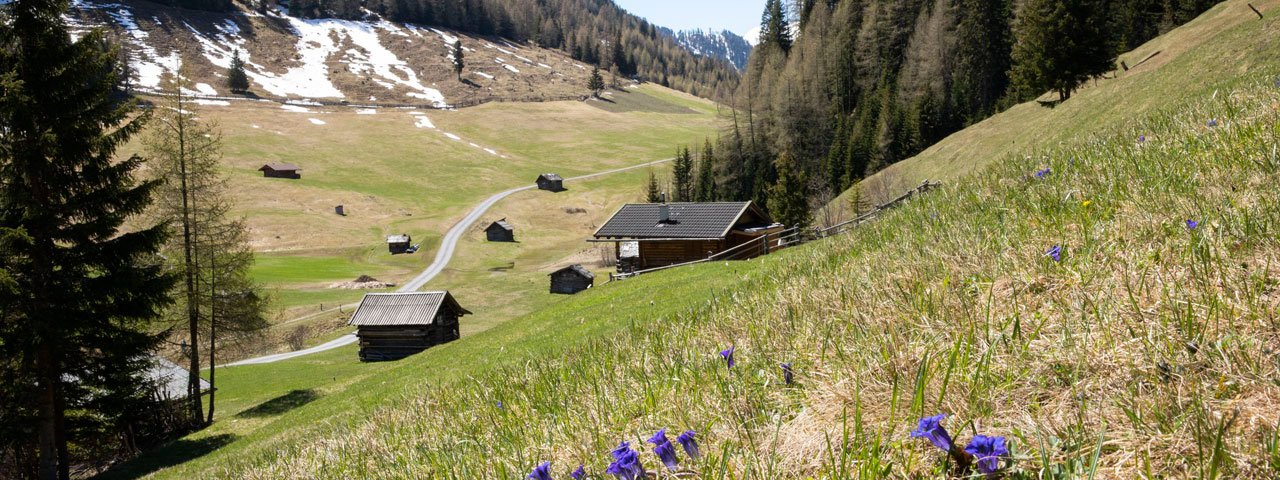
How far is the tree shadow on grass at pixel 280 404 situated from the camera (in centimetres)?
2550

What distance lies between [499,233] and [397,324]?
46826 millimetres

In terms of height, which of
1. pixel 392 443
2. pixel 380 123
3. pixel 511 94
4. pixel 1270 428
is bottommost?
pixel 392 443

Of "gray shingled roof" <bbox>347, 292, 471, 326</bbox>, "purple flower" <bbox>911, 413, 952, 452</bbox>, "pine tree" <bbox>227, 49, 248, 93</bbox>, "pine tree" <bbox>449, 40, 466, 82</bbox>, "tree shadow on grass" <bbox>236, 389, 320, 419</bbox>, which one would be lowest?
"tree shadow on grass" <bbox>236, 389, 320, 419</bbox>

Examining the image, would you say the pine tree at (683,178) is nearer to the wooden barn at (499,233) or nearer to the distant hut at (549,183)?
the distant hut at (549,183)

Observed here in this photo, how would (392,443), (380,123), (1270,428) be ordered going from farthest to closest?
(380,123)
(392,443)
(1270,428)

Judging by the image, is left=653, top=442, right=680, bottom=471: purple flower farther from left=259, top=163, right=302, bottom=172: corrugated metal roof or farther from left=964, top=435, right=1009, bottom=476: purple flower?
left=259, top=163, right=302, bottom=172: corrugated metal roof

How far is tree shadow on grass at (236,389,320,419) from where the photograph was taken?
25.5m

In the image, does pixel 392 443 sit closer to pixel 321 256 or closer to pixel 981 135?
pixel 981 135

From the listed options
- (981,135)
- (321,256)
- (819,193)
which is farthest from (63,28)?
(819,193)

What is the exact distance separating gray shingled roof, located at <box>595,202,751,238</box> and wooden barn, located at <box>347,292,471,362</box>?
42.9 feet

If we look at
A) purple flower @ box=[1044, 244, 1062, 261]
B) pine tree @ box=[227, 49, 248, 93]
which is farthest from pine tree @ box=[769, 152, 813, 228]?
pine tree @ box=[227, 49, 248, 93]

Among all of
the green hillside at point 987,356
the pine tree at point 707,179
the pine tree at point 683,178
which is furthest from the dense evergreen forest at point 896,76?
the green hillside at point 987,356

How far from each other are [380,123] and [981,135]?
12999 centimetres

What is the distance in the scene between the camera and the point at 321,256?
7888 cm
